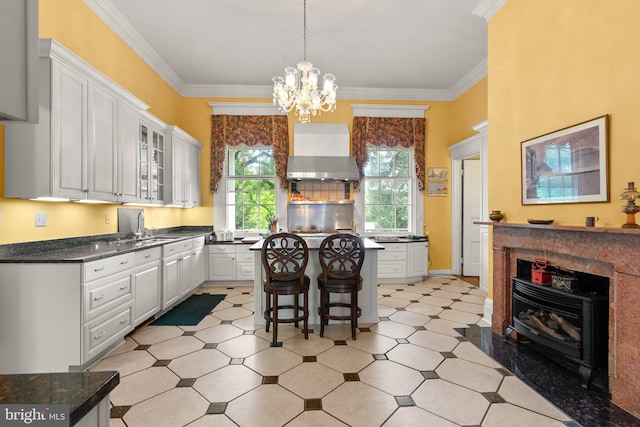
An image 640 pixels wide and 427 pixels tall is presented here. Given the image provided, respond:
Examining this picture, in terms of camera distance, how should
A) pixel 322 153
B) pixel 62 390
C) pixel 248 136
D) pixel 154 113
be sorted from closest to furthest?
pixel 62 390 < pixel 154 113 < pixel 322 153 < pixel 248 136

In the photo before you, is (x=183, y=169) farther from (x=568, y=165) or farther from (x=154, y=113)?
(x=568, y=165)

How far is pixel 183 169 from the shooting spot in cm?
497

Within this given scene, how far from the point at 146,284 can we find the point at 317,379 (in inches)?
83.8

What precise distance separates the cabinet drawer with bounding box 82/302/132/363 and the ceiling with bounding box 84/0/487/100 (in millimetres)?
3199

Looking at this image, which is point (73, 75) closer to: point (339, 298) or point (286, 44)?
point (286, 44)

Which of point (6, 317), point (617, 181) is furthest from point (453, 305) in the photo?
point (6, 317)

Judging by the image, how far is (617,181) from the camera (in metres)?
2.16

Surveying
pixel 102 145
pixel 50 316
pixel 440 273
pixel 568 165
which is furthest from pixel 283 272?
pixel 440 273

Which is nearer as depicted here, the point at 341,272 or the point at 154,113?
the point at 341,272

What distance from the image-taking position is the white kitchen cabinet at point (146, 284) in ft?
10.5

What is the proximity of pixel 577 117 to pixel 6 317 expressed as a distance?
4.58 metres

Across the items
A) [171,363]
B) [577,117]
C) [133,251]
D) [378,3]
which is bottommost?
[171,363]

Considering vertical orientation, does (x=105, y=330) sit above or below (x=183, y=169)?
below

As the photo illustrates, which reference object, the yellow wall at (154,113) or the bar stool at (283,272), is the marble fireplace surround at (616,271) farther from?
the yellow wall at (154,113)
